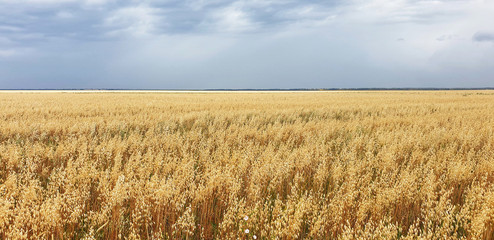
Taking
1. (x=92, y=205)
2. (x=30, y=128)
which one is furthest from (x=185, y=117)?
(x=92, y=205)

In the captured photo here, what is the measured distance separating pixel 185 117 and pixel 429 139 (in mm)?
10065

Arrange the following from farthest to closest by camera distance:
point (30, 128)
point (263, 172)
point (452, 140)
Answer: point (30, 128)
point (452, 140)
point (263, 172)

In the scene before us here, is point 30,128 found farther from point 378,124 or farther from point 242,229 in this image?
point 378,124

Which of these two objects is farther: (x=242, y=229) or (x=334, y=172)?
(x=334, y=172)

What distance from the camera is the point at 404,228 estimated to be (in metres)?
3.99

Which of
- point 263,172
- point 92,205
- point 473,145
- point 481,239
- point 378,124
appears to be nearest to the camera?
point 481,239

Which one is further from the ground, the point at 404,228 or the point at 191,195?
the point at 191,195

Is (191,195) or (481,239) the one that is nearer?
(481,239)

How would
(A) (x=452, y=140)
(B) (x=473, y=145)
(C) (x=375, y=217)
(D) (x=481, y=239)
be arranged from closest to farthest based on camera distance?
(D) (x=481, y=239)
(C) (x=375, y=217)
(B) (x=473, y=145)
(A) (x=452, y=140)

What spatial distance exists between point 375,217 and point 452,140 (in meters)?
7.02

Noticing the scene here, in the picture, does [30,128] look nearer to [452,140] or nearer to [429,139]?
[429,139]

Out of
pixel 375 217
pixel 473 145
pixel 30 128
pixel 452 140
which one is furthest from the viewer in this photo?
pixel 30 128

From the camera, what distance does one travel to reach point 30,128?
985 centimetres

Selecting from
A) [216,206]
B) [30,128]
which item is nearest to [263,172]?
[216,206]
